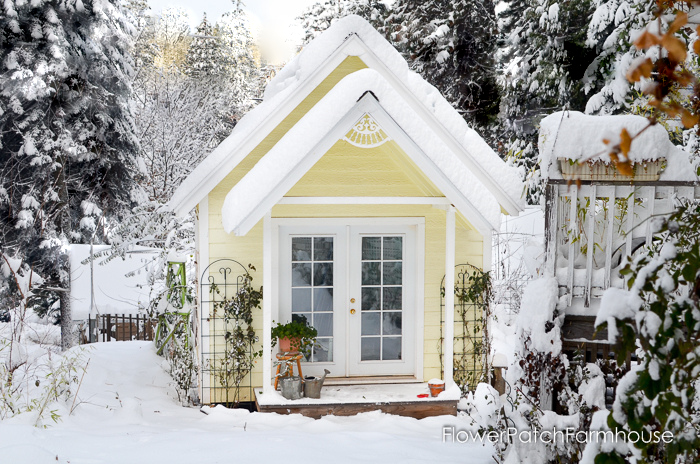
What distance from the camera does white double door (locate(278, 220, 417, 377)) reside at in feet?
25.5

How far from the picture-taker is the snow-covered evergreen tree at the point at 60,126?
43.5 ft

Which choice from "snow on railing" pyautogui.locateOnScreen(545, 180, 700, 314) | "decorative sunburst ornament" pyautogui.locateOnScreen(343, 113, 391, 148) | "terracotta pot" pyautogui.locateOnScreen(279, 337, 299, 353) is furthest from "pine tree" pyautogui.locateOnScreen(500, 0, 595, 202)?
"snow on railing" pyautogui.locateOnScreen(545, 180, 700, 314)

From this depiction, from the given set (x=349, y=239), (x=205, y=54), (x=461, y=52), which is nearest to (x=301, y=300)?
(x=349, y=239)

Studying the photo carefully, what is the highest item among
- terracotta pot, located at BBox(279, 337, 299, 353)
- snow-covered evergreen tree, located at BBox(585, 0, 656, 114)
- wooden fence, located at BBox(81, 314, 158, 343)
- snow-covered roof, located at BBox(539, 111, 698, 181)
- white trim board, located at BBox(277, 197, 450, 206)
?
snow-covered evergreen tree, located at BBox(585, 0, 656, 114)

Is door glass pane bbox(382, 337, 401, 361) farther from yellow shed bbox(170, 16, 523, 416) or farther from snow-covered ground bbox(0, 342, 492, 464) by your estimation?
snow-covered ground bbox(0, 342, 492, 464)

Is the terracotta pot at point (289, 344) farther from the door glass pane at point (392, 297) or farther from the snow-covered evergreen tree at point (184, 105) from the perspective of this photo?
the snow-covered evergreen tree at point (184, 105)

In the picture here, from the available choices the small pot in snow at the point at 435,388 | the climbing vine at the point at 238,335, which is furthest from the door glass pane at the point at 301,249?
the small pot in snow at the point at 435,388

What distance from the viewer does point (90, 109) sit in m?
14.3

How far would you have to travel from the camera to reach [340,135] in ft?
21.0

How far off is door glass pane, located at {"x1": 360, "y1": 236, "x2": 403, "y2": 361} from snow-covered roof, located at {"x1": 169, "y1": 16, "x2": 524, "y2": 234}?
60.2 inches

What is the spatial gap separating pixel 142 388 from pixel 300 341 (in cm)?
229

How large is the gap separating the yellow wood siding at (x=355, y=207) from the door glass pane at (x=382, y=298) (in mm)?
360

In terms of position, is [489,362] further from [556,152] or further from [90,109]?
[90,109]

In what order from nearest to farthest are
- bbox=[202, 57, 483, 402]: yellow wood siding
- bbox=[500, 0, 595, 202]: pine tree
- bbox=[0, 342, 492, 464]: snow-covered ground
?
bbox=[0, 342, 492, 464]: snow-covered ground < bbox=[202, 57, 483, 402]: yellow wood siding < bbox=[500, 0, 595, 202]: pine tree
